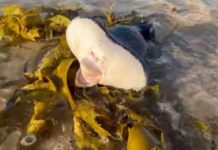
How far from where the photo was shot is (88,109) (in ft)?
10.3

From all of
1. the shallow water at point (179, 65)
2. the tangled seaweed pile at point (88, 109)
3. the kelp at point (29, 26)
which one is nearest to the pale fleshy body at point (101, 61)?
the tangled seaweed pile at point (88, 109)

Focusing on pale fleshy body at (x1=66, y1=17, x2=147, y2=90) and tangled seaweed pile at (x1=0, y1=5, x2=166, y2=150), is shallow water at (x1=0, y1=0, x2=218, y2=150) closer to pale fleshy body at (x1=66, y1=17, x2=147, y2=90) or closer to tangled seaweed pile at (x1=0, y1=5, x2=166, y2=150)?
tangled seaweed pile at (x1=0, y1=5, x2=166, y2=150)

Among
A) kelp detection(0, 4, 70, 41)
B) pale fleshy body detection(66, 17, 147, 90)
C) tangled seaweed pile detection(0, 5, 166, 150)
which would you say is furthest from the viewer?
kelp detection(0, 4, 70, 41)

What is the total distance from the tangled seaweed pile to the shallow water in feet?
0.52

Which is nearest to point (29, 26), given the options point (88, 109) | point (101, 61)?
point (101, 61)

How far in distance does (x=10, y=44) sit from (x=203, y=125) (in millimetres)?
2156

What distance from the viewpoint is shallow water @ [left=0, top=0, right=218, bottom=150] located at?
3.27m

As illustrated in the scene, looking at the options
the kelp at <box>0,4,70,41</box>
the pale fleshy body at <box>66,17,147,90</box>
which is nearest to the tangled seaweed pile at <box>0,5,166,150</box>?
the pale fleshy body at <box>66,17,147,90</box>

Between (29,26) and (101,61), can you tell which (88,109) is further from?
(29,26)

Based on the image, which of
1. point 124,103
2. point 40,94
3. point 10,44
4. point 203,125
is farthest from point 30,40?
point 203,125

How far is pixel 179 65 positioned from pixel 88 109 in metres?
1.49

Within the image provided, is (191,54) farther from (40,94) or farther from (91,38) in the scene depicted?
(40,94)

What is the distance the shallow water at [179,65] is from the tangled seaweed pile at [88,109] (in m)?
0.16

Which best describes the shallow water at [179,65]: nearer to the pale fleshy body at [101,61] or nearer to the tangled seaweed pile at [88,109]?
the tangled seaweed pile at [88,109]
